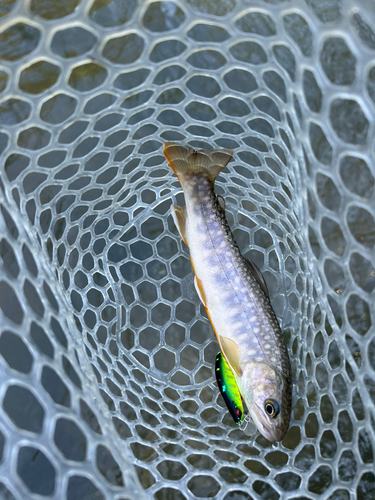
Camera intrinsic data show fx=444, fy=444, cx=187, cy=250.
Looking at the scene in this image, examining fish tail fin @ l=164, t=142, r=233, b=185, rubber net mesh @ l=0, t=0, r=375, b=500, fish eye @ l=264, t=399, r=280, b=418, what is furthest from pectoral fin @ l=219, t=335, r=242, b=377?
fish tail fin @ l=164, t=142, r=233, b=185

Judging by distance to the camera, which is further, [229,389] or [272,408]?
[229,389]

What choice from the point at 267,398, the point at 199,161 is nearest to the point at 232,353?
the point at 267,398

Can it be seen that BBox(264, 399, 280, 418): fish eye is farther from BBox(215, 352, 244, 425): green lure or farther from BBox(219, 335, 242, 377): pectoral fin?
BBox(215, 352, 244, 425): green lure

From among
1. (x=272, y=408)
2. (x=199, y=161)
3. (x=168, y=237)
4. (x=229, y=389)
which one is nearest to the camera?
(x=272, y=408)

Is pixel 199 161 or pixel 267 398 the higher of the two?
pixel 199 161

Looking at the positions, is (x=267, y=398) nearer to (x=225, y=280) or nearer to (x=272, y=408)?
(x=272, y=408)

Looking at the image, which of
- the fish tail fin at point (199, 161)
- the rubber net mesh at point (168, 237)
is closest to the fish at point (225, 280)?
the fish tail fin at point (199, 161)

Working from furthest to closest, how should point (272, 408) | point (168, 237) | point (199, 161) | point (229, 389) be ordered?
point (168, 237)
point (229, 389)
point (199, 161)
point (272, 408)

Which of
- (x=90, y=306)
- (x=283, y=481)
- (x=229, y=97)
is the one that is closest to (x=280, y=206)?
(x=229, y=97)
